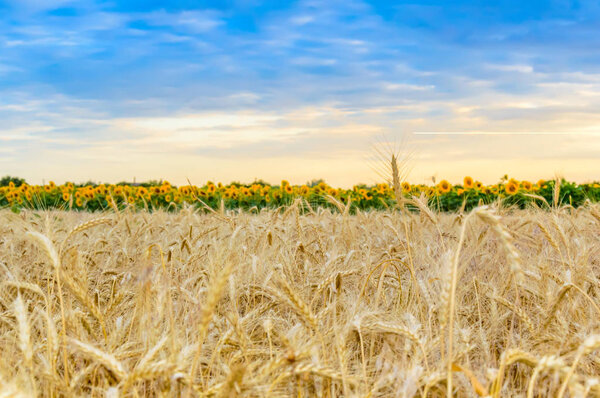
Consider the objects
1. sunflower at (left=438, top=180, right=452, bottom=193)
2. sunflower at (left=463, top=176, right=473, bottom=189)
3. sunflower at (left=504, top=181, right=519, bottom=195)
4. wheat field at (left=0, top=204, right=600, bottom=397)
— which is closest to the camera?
wheat field at (left=0, top=204, right=600, bottom=397)

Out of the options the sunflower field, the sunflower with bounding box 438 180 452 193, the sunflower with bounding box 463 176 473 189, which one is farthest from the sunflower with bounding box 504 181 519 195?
the sunflower with bounding box 438 180 452 193

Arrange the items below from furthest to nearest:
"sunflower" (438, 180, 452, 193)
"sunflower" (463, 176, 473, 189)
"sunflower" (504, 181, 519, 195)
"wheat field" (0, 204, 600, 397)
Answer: "sunflower" (463, 176, 473, 189) → "sunflower" (438, 180, 452, 193) → "sunflower" (504, 181, 519, 195) → "wheat field" (0, 204, 600, 397)

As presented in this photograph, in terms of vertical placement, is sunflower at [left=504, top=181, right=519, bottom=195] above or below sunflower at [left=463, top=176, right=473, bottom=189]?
below

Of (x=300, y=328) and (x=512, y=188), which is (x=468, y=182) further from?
(x=300, y=328)

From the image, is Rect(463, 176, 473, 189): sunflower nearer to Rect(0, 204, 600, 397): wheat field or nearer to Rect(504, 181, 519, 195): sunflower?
Rect(504, 181, 519, 195): sunflower

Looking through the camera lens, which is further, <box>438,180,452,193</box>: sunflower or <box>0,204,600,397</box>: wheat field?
<box>438,180,452,193</box>: sunflower

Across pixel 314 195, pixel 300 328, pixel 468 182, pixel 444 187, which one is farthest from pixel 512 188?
pixel 300 328

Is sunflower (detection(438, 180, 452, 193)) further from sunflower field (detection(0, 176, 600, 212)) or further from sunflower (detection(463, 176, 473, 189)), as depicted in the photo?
sunflower (detection(463, 176, 473, 189))

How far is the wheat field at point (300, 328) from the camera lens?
4.12ft

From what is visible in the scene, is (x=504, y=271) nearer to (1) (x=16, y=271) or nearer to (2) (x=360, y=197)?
(1) (x=16, y=271)

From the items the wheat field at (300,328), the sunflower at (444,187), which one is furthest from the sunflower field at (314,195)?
the wheat field at (300,328)

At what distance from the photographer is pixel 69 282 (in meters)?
1.50

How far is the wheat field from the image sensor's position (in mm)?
1256

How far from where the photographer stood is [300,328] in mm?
1774
